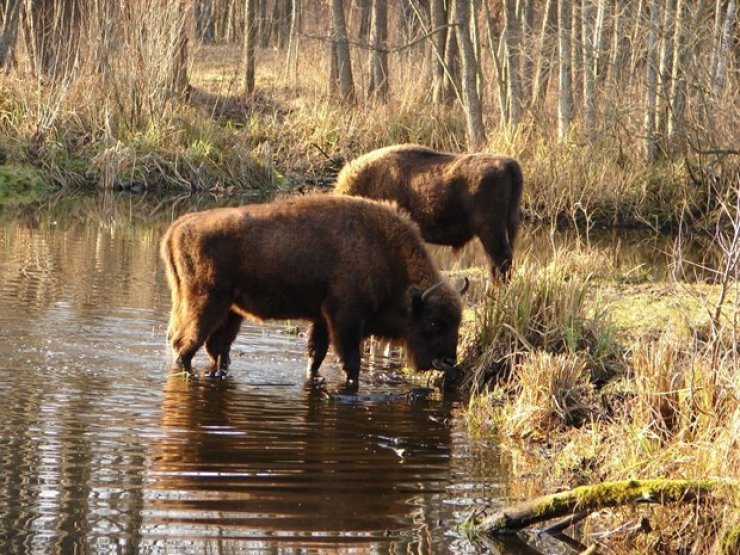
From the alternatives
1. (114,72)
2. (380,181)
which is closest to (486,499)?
(380,181)

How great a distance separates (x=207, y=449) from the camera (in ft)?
28.1

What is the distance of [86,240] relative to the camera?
63.2 feet

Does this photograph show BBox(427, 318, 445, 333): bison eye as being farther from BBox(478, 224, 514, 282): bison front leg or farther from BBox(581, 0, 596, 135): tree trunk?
BBox(581, 0, 596, 135): tree trunk

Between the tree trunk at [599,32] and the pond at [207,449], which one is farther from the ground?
the tree trunk at [599,32]

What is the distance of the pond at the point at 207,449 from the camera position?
689cm

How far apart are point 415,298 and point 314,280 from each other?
0.85 meters

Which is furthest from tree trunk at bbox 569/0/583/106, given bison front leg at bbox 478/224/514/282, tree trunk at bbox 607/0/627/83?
bison front leg at bbox 478/224/514/282

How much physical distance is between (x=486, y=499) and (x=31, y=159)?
19953 mm

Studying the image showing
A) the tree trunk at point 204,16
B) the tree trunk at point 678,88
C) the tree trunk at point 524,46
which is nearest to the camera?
the tree trunk at point 678,88

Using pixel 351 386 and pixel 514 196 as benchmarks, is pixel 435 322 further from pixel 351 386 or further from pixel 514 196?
pixel 514 196

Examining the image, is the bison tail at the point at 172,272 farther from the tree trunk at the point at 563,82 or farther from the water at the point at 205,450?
the tree trunk at the point at 563,82

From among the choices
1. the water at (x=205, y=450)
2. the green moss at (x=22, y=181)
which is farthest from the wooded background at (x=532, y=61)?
the water at (x=205, y=450)

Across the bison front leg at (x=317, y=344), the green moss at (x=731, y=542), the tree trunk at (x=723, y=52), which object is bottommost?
the bison front leg at (x=317, y=344)

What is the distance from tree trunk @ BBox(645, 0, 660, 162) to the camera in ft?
73.8
